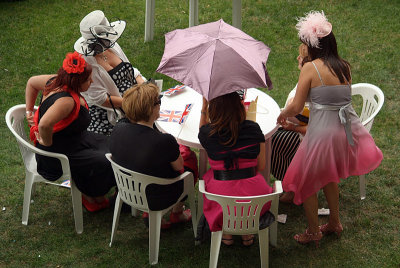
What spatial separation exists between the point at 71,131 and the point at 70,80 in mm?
436

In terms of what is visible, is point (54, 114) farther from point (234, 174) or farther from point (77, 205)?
point (234, 174)

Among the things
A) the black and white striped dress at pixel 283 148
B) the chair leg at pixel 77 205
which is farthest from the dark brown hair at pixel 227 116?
the chair leg at pixel 77 205

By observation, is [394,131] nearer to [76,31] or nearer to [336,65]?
[336,65]

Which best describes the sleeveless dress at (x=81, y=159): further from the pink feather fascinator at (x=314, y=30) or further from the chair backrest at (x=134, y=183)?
the pink feather fascinator at (x=314, y=30)

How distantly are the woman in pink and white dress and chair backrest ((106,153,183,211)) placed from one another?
101 cm

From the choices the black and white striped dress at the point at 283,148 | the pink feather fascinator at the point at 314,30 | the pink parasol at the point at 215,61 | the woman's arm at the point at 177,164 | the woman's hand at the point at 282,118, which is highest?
the pink feather fascinator at the point at 314,30

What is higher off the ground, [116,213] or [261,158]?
[261,158]

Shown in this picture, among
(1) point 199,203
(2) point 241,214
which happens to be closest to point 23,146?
(1) point 199,203

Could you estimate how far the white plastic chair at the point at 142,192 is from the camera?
4070 mm

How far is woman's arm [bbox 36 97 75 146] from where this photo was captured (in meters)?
4.31

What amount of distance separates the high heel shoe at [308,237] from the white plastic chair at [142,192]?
0.94 m

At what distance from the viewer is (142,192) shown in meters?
4.13

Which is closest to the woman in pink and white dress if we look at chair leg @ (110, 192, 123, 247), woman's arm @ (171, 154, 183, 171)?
woman's arm @ (171, 154, 183, 171)

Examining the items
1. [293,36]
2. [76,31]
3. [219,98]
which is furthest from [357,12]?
[219,98]
